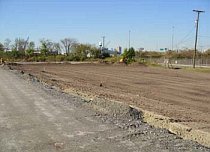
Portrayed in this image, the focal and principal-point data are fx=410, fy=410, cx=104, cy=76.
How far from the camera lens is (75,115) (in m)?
13.3

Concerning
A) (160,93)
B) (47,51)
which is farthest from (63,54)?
(160,93)

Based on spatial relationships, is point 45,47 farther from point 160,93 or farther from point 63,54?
point 160,93

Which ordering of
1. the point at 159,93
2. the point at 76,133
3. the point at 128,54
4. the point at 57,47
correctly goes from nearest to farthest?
1. the point at 76,133
2. the point at 159,93
3. the point at 128,54
4. the point at 57,47

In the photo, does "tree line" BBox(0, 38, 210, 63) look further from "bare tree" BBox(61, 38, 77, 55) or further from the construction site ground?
the construction site ground

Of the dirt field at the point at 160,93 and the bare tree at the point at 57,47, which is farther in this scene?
the bare tree at the point at 57,47

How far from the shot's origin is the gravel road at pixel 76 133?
28.4 feet

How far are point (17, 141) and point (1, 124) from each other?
260 centimetres

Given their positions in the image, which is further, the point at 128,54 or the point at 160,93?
the point at 128,54

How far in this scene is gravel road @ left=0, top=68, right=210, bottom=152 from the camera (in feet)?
28.4

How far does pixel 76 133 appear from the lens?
33.4 ft

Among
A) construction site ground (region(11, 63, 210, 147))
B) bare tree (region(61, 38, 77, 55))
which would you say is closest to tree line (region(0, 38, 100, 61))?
bare tree (region(61, 38, 77, 55))

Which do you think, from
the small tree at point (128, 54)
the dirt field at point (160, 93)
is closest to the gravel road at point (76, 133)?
the dirt field at point (160, 93)

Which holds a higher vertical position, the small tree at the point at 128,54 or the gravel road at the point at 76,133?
the gravel road at the point at 76,133

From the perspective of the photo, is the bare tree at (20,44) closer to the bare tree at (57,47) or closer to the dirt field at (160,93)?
the bare tree at (57,47)
